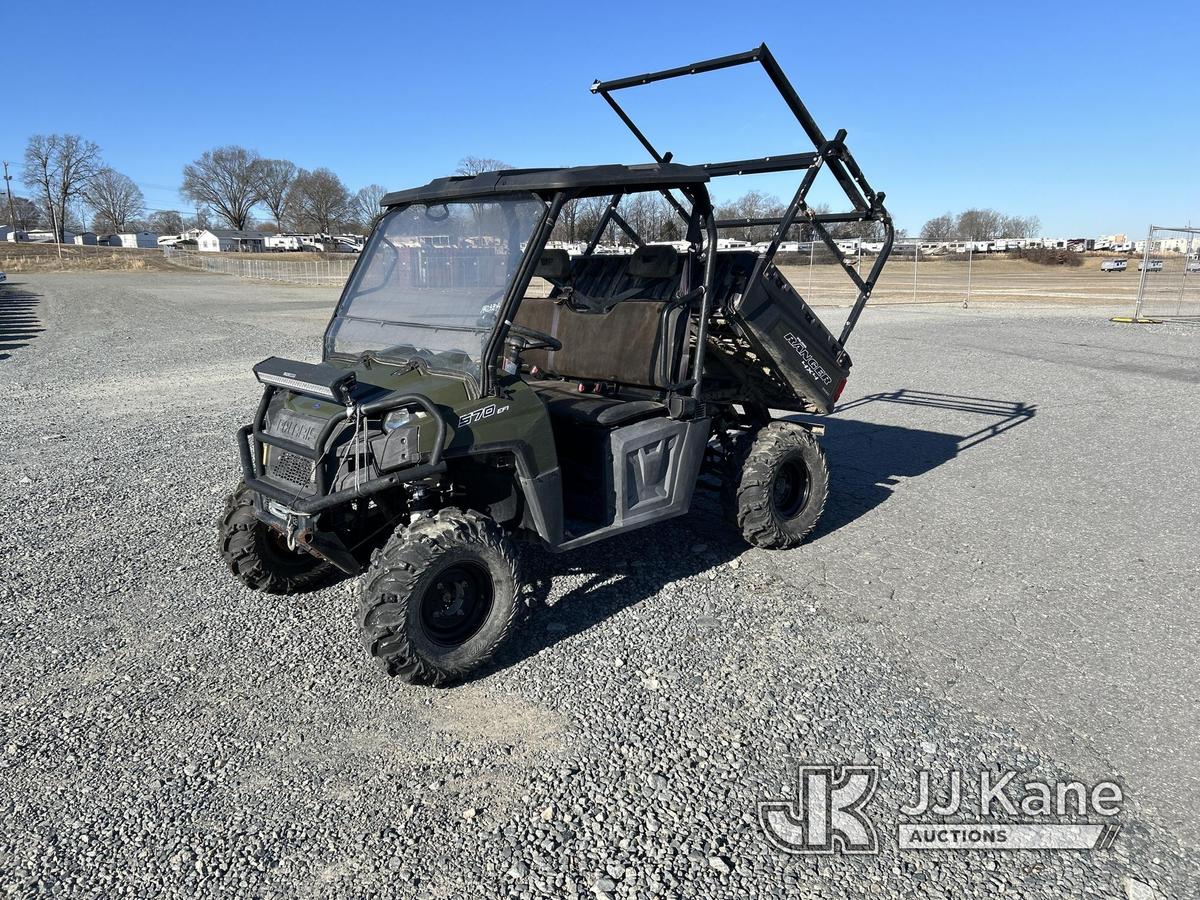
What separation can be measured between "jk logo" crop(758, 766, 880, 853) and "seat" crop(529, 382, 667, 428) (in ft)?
6.82

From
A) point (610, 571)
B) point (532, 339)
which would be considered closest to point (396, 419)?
point (532, 339)

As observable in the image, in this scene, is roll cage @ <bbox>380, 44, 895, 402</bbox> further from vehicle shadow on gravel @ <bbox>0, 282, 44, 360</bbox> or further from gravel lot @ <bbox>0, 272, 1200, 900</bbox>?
vehicle shadow on gravel @ <bbox>0, 282, 44, 360</bbox>

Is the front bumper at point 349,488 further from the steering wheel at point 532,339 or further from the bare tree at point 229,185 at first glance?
the bare tree at point 229,185

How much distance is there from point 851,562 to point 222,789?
12.8 feet

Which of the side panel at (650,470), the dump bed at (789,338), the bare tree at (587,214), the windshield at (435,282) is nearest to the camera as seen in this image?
the windshield at (435,282)

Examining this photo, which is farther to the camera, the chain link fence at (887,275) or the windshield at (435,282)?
the chain link fence at (887,275)

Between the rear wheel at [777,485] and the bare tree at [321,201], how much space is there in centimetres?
10413

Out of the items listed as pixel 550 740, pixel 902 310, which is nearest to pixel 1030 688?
pixel 550 740

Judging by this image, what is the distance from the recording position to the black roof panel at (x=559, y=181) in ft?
13.7

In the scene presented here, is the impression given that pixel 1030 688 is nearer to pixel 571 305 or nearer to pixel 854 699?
pixel 854 699

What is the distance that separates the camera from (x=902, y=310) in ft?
82.2

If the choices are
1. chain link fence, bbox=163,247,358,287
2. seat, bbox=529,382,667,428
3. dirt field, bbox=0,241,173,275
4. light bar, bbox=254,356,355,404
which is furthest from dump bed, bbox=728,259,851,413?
dirt field, bbox=0,241,173,275

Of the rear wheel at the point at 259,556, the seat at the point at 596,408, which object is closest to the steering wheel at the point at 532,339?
the seat at the point at 596,408

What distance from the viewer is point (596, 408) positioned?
4.84 metres
